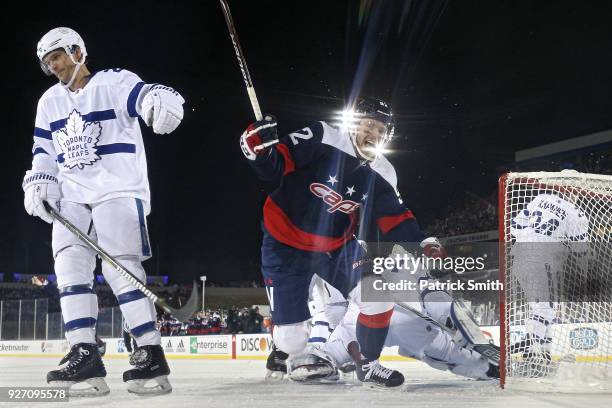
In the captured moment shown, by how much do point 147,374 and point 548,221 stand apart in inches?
95.9

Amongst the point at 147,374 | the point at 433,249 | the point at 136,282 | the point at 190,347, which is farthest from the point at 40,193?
the point at 190,347

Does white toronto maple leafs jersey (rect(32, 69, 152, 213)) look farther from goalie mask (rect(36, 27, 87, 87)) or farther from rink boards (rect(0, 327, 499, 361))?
rink boards (rect(0, 327, 499, 361))

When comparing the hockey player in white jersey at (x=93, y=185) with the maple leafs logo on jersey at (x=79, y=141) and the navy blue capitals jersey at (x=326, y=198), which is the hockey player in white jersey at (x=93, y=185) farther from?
the navy blue capitals jersey at (x=326, y=198)

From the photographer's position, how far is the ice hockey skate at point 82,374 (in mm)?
2688

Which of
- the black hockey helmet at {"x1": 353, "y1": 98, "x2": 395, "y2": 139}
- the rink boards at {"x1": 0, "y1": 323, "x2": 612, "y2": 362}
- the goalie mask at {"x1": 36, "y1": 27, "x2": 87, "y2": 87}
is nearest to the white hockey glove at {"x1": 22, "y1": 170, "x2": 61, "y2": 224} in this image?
the goalie mask at {"x1": 36, "y1": 27, "x2": 87, "y2": 87}

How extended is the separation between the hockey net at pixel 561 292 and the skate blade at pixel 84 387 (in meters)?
1.73

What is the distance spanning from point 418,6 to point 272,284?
1014 cm

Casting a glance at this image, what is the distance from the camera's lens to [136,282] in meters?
2.76

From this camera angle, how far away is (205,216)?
64.5 ft

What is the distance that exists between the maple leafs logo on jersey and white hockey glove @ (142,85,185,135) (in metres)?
0.25

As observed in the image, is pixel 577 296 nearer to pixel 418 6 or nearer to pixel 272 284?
pixel 272 284

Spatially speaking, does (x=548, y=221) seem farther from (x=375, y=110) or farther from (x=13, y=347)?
(x=13, y=347)

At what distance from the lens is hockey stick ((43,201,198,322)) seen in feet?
9.02

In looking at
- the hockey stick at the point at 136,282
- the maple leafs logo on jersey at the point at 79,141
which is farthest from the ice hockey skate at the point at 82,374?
the maple leafs logo on jersey at the point at 79,141
